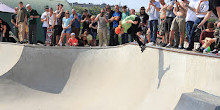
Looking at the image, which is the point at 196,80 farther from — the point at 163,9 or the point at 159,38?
the point at 159,38

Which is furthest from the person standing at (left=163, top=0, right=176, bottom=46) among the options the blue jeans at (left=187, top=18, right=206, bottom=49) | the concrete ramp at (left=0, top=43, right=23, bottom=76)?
the concrete ramp at (left=0, top=43, right=23, bottom=76)

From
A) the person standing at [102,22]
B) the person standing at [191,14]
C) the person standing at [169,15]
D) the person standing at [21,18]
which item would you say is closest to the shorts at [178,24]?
the person standing at [191,14]

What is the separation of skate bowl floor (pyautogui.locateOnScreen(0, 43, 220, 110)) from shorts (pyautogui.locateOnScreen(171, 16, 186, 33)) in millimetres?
999

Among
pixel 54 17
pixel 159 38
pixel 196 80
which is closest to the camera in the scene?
pixel 196 80

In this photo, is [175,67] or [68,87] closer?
[175,67]

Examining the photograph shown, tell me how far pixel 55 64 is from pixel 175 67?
14.3ft

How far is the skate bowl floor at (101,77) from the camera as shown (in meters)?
4.27

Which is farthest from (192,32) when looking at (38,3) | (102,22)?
(38,3)

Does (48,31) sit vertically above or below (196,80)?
above

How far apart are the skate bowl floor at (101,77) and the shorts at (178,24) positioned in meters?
1.00

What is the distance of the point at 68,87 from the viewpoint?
702cm

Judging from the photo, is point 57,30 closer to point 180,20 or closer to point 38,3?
point 180,20

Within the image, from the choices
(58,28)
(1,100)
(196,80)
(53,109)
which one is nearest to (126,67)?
(53,109)

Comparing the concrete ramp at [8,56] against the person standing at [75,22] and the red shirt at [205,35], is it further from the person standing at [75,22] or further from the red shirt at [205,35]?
the red shirt at [205,35]
